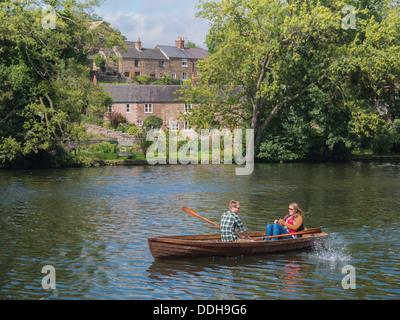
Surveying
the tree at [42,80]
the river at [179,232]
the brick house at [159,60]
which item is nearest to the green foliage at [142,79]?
the brick house at [159,60]

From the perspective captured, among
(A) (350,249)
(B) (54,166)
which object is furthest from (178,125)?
(A) (350,249)

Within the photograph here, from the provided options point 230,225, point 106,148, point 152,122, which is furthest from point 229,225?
point 152,122

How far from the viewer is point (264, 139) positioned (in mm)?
60625

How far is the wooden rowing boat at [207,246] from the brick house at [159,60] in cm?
9819

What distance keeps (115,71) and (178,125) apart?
107ft

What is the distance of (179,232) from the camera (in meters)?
25.3

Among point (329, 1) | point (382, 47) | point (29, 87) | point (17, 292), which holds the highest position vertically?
point (329, 1)

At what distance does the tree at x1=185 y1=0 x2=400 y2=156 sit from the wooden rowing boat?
3446cm

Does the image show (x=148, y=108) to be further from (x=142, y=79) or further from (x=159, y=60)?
(x=159, y=60)

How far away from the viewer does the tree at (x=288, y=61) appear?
5388cm

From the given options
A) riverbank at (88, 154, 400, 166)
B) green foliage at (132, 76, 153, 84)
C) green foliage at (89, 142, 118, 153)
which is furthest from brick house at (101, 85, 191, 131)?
riverbank at (88, 154, 400, 166)

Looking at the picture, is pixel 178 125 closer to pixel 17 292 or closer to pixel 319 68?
pixel 319 68

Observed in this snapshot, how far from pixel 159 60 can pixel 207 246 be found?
354 ft

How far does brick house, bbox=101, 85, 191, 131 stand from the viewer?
90375mm
